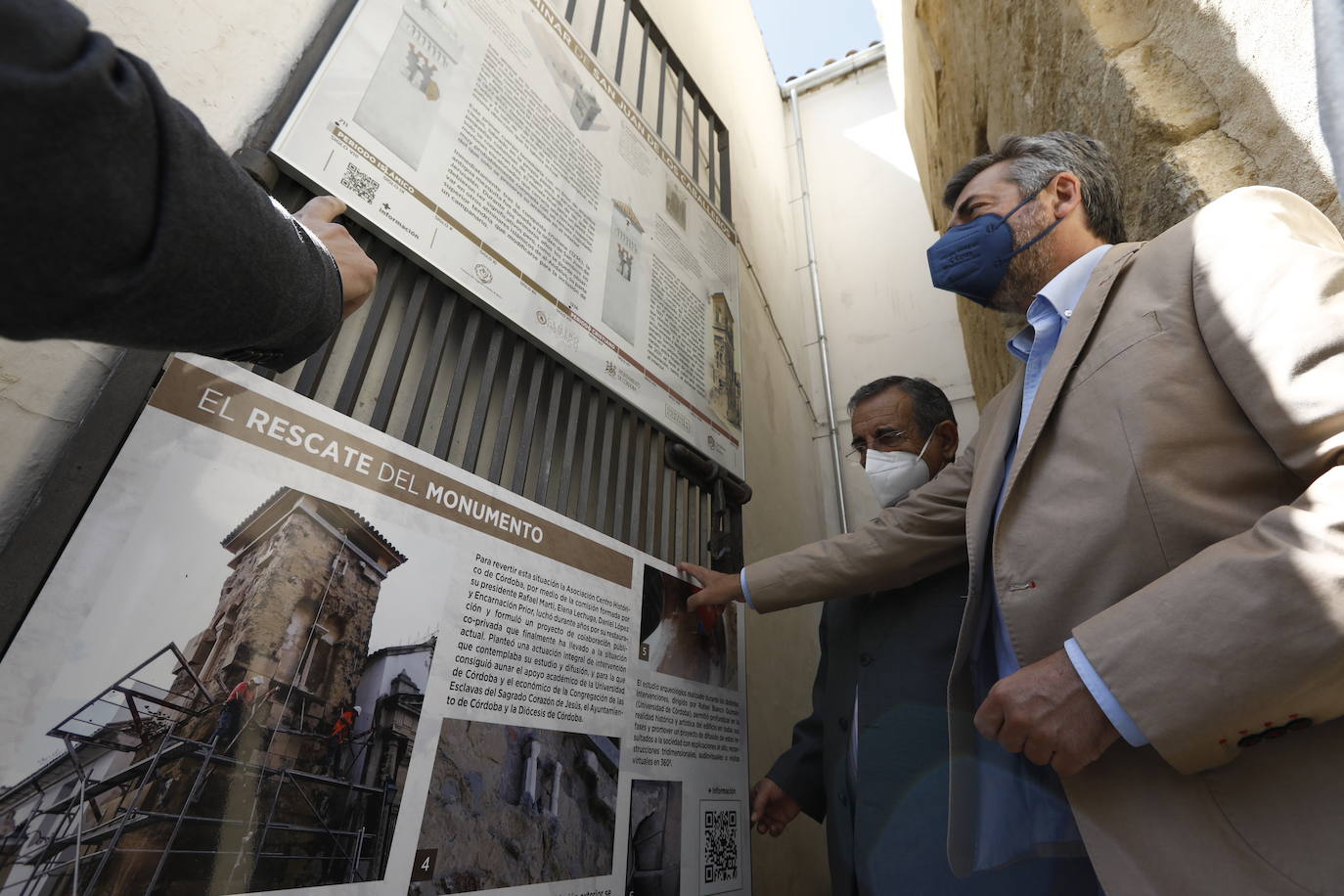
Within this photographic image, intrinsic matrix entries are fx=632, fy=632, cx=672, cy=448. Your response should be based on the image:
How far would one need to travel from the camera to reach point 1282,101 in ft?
3.67

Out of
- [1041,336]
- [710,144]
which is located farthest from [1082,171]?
[710,144]

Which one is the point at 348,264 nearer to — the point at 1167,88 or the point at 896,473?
the point at 896,473

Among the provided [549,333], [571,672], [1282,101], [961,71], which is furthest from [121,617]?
[961,71]

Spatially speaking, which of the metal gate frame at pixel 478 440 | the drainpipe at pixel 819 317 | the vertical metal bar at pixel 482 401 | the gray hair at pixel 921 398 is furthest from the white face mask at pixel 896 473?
the drainpipe at pixel 819 317

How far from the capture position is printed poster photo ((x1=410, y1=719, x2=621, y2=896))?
2.88 ft

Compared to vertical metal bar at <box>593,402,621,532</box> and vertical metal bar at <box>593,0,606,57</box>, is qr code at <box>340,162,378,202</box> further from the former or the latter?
vertical metal bar at <box>593,0,606,57</box>

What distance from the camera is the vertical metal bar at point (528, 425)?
1.23 m

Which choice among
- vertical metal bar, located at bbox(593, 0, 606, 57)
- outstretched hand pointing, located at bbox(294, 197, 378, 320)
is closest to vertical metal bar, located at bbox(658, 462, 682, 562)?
outstretched hand pointing, located at bbox(294, 197, 378, 320)

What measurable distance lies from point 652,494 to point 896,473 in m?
0.71

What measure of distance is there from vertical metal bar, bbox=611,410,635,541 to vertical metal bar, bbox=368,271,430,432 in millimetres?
550

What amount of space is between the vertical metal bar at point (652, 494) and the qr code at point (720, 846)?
0.60 m

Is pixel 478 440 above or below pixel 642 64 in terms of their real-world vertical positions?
below

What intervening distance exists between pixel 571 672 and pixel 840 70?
19.1ft

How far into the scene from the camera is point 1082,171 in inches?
55.5
